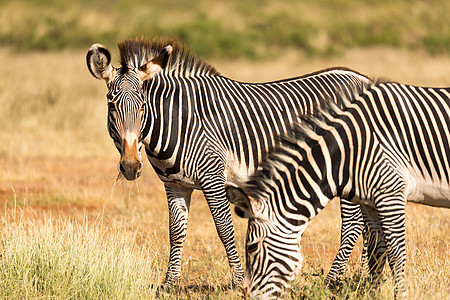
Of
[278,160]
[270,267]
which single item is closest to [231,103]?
[278,160]

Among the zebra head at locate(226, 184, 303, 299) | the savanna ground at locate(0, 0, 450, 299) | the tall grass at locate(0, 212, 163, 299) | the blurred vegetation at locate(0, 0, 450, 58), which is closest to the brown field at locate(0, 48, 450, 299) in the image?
the savanna ground at locate(0, 0, 450, 299)

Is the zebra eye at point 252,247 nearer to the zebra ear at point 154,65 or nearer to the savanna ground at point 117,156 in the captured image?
the savanna ground at point 117,156

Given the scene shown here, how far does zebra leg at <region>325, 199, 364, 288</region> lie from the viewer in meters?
Answer: 6.36

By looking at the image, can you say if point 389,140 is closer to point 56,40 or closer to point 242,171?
point 242,171

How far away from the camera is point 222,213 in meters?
5.99

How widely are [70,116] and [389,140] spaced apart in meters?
11.5

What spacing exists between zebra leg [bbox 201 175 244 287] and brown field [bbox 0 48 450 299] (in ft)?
0.56

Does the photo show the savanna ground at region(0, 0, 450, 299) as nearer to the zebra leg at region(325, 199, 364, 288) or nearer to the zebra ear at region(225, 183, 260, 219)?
the zebra leg at region(325, 199, 364, 288)

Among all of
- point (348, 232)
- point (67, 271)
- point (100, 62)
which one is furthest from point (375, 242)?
point (100, 62)

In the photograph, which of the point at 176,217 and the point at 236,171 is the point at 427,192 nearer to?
the point at 236,171

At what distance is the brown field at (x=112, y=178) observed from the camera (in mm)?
6281

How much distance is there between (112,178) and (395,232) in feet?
22.2

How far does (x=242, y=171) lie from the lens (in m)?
6.18

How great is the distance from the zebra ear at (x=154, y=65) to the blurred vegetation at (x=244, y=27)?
1496 cm
